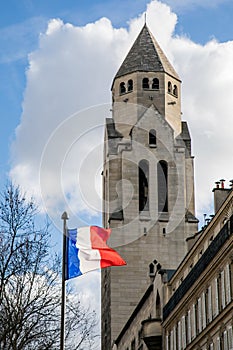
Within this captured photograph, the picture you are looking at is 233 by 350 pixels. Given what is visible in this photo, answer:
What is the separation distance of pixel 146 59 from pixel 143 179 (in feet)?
48.9

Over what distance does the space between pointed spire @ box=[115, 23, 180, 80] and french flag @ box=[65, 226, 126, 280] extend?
75098mm

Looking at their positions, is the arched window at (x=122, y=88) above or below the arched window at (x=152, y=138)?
above

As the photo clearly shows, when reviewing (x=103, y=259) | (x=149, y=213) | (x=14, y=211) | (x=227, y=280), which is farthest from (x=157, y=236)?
(x=103, y=259)

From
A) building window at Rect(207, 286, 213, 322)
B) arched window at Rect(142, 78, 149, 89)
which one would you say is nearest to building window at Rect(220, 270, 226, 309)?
building window at Rect(207, 286, 213, 322)

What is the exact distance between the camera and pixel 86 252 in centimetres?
4047

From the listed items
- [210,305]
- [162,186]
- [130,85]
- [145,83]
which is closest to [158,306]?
[210,305]

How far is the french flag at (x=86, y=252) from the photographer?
4019cm

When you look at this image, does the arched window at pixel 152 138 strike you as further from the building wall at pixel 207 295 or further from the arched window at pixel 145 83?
the building wall at pixel 207 295

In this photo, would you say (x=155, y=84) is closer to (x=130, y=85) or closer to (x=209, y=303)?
(x=130, y=85)

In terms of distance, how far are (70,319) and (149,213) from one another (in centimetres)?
5441

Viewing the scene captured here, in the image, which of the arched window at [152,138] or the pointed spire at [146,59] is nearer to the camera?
→ the arched window at [152,138]

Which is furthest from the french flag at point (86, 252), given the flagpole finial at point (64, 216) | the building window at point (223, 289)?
the building window at point (223, 289)

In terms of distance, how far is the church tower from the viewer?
104m

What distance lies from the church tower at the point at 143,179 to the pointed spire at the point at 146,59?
0.11 metres
